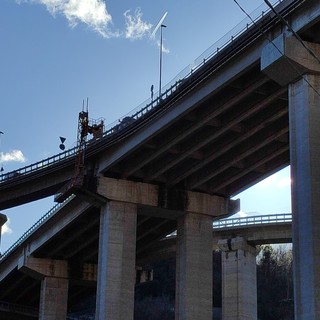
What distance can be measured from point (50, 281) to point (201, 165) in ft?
86.5

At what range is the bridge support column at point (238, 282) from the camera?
56.8m

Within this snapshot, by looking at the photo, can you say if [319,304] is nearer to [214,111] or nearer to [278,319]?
[214,111]

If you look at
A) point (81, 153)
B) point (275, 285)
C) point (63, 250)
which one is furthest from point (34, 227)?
point (275, 285)

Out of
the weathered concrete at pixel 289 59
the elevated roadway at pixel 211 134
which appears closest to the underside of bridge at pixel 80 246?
the elevated roadway at pixel 211 134

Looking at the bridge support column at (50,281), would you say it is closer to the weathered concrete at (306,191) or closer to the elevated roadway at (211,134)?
the elevated roadway at (211,134)

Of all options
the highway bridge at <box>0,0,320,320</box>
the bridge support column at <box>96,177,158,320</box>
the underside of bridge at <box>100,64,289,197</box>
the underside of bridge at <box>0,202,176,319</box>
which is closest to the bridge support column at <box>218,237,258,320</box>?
the highway bridge at <box>0,0,320,320</box>

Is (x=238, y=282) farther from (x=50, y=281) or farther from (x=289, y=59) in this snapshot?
(x=289, y=59)

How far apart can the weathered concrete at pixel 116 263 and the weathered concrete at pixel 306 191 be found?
19.1m

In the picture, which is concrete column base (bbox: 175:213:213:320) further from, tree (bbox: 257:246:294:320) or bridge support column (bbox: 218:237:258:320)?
tree (bbox: 257:246:294:320)

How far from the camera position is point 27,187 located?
56.2 meters

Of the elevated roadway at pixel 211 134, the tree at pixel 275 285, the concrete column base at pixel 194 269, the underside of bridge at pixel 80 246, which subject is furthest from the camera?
the tree at pixel 275 285

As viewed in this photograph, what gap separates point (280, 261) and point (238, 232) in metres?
74.8

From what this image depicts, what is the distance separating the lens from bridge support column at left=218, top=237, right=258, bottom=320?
56.8 meters

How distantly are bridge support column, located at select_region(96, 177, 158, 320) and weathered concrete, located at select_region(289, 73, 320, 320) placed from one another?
1911 centimetres
